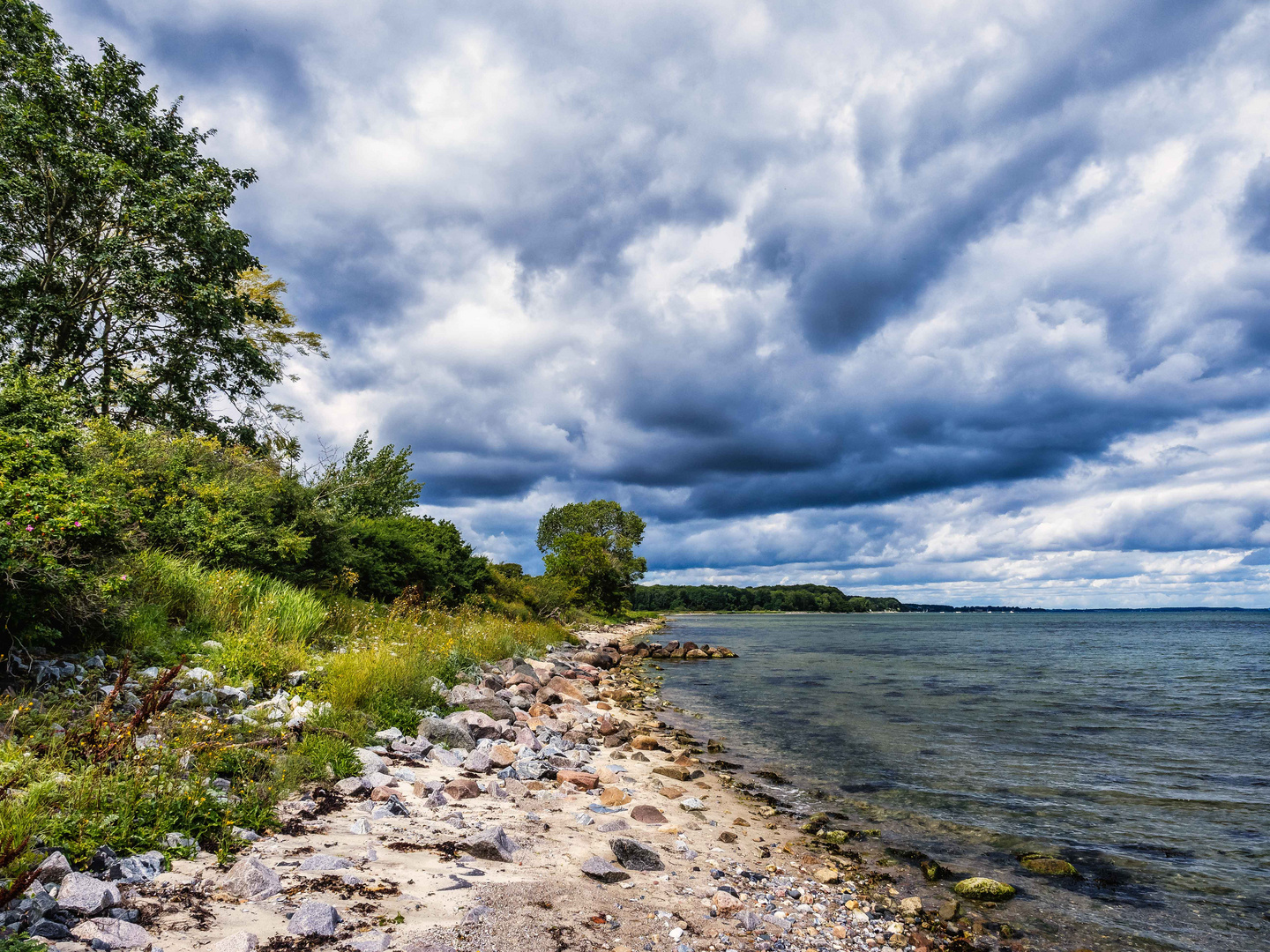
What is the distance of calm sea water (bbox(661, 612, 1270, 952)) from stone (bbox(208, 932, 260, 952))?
24.2ft

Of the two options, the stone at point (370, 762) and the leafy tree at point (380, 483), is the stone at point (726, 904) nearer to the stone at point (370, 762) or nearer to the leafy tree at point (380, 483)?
the stone at point (370, 762)

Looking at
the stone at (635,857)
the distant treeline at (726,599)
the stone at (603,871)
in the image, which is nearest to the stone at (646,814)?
the stone at (635,857)

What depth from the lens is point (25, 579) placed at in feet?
21.6

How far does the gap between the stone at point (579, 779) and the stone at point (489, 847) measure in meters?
3.19

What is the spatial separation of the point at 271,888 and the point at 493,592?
33.3 meters

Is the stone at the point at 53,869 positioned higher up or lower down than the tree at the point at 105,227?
lower down

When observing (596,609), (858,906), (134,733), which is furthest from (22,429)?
(596,609)

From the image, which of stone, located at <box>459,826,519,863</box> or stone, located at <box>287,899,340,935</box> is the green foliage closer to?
stone, located at <box>459,826,519,863</box>

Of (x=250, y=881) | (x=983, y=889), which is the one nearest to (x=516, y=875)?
(x=250, y=881)

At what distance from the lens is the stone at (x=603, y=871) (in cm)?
577

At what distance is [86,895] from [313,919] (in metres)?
1.32

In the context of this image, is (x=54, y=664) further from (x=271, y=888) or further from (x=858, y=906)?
(x=858, y=906)

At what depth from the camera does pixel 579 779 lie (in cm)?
911

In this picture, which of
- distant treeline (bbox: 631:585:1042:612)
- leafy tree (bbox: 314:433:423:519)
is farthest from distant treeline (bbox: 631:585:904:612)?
leafy tree (bbox: 314:433:423:519)
